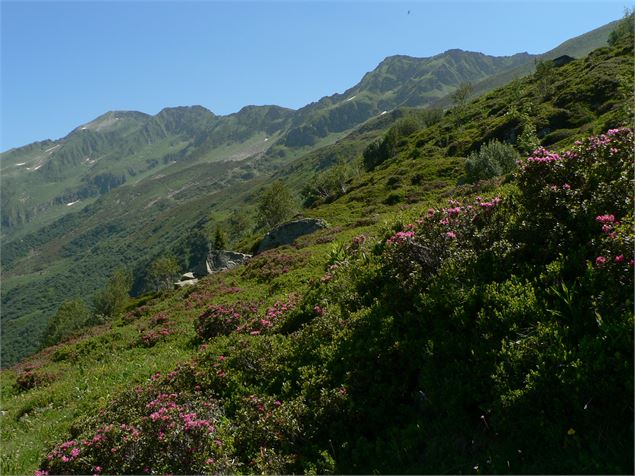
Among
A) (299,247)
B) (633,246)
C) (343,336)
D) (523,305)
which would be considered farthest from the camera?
(299,247)

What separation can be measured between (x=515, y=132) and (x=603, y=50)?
210ft

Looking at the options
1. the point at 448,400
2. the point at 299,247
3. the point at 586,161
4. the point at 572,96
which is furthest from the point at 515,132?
the point at 448,400

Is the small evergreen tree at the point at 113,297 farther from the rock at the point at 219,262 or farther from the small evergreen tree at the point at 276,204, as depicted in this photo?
the rock at the point at 219,262

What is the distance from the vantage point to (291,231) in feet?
174

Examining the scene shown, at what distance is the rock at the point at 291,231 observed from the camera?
169 feet

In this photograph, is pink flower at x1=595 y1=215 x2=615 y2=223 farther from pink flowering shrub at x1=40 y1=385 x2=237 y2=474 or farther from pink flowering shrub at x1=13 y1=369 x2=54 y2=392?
pink flowering shrub at x1=13 y1=369 x2=54 y2=392

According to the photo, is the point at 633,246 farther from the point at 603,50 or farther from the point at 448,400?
the point at 603,50

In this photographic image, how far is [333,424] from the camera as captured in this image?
8.80 meters

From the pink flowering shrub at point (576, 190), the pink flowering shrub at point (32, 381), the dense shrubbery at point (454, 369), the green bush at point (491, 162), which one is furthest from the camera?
the green bush at point (491, 162)

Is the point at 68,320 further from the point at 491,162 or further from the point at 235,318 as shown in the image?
the point at 235,318

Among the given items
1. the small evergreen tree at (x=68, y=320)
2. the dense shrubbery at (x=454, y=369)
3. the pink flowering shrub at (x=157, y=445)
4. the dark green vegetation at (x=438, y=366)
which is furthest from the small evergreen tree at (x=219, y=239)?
the pink flowering shrub at (x=157, y=445)

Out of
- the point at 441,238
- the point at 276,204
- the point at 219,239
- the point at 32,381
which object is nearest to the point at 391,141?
the point at 276,204

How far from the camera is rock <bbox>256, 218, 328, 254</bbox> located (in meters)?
51.6

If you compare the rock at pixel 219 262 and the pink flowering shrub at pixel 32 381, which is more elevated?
the pink flowering shrub at pixel 32 381
